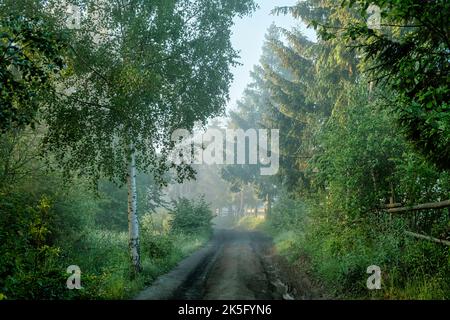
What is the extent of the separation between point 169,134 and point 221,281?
215 inches

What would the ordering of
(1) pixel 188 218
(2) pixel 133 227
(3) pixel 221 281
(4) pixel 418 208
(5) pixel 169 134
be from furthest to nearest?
1. (1) pixel 188 218
2. (2) pixel 133 227
3. (3) pixel 221 281
4. (5) pixel 169 134
5. (4) pixel 418 208

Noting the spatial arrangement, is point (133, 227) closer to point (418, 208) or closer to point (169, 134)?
point (169, 134)

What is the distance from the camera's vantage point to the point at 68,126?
1048 cm

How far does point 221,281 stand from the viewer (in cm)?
1281

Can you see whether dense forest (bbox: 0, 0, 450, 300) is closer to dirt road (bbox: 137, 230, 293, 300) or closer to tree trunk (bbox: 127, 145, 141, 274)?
tree trunk (bbox: 127, 145, 141, 274)

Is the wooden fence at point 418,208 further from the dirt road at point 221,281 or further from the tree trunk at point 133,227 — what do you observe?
the tree trunk at point 133,227

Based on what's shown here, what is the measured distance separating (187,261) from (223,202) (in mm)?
56923

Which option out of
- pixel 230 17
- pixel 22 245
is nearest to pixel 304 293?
pixel 22 245

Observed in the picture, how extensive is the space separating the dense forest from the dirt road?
86 centimetres

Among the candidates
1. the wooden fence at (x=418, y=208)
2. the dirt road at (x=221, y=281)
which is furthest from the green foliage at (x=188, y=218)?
the wooden fence at (x=418, y=208)

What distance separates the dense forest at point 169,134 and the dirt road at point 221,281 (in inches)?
33.8

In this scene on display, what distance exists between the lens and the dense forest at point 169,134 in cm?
668

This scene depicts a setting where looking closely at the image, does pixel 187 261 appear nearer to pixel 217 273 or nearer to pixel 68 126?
pixel 217 273

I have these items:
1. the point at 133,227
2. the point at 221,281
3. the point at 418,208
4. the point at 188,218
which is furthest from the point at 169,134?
the point at 188,218
